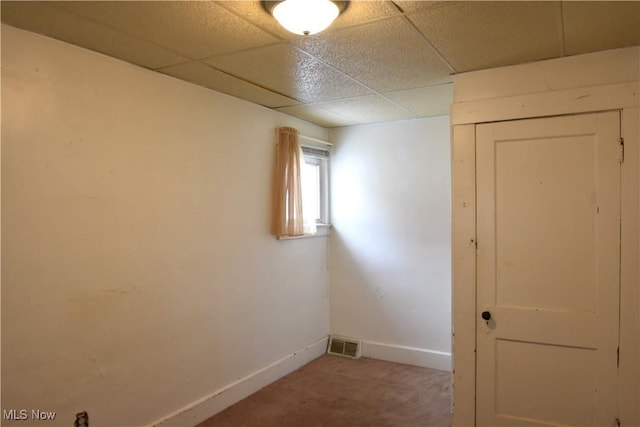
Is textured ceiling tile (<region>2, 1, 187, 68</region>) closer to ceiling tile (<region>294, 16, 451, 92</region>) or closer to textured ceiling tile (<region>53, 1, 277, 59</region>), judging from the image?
textured ceiling tile (<region>53, 1, 277, 59</region>)

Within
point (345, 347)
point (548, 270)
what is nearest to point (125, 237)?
point (548, 270)

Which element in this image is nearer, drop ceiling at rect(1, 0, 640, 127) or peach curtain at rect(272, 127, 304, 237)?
drop ceiling at rect(1, 0, 640, 127)

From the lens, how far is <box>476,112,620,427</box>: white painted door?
2.36 metres

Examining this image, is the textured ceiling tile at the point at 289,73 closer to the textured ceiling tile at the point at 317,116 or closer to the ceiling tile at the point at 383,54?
the ceiling tile at the point at 383,54

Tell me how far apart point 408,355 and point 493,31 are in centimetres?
298

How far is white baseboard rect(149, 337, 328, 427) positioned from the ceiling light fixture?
2.43 meters

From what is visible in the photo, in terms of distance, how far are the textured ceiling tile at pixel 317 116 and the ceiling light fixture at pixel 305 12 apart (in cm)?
170

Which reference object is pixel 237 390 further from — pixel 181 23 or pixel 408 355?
pixel 181 23

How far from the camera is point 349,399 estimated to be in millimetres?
3316

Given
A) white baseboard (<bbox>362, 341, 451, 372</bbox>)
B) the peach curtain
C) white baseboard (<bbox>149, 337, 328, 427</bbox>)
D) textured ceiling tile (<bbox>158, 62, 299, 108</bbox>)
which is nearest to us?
textured ceiling tile (<bbox>158, 62, 299, 108</bbox>)

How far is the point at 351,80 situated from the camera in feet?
9.23

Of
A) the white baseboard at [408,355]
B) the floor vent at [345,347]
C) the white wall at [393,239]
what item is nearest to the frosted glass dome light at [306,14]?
the white wall at [393,239]

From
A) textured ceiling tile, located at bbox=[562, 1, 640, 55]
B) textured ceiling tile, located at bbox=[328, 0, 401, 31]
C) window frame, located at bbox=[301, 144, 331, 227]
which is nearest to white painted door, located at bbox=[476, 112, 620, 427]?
textured ceiling tile, located at bbox=[562, 1, 640, 55]

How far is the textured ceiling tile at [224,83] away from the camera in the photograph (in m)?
2.61
